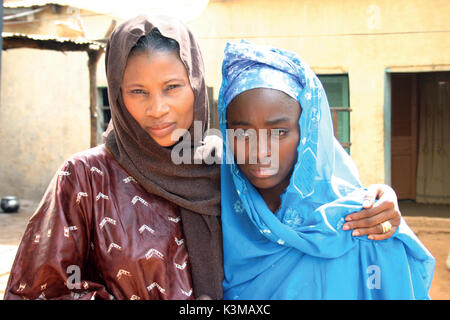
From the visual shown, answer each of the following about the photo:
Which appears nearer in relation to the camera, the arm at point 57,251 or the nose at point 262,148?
the arm at point 57,251

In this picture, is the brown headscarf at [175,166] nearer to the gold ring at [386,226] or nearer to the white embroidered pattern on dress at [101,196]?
the white embroidered pattern on dress at [101,196]

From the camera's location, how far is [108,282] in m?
1.44

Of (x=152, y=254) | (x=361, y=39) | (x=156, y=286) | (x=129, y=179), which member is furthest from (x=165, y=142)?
(x=361, y=39)

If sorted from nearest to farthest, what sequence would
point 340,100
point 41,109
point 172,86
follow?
1. point 172,86
2. point 340,100
3. point 41,109

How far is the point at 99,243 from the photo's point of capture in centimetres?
144

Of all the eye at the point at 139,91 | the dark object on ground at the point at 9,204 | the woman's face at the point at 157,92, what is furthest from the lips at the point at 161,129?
the dark object on ground at the point at 9,204

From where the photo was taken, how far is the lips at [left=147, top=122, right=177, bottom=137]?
60.7 inches

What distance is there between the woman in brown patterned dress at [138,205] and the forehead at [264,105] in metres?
0.20

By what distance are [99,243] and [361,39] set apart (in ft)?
18.7

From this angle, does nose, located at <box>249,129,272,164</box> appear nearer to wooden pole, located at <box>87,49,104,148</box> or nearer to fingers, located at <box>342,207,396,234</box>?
fingers, located at <box>342,207,396,234</box>

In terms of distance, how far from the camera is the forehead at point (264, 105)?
1512mm

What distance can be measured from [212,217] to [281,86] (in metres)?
0.54

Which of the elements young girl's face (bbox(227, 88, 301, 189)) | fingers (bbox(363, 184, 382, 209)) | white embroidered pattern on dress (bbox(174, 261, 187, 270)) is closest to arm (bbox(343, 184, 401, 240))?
fingers (bbox(363, 184, 382, 209))

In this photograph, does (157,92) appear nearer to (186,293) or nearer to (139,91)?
(139,91)
